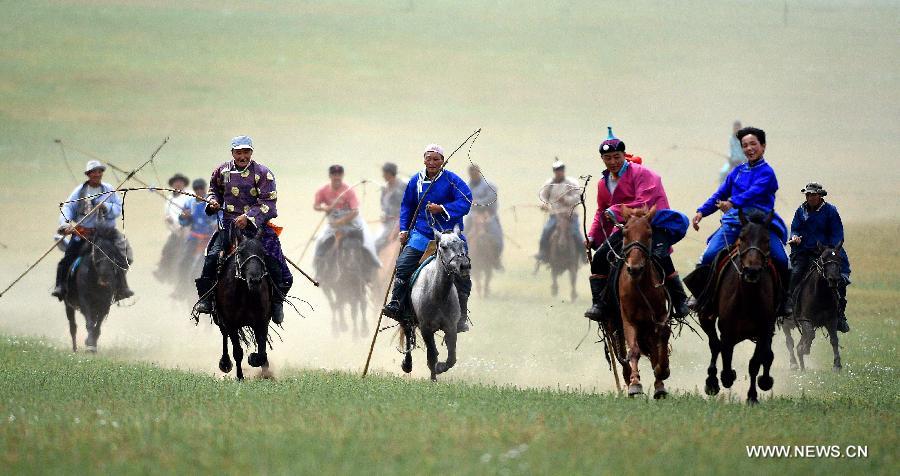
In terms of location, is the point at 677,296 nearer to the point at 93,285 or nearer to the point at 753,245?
the point at 753,245

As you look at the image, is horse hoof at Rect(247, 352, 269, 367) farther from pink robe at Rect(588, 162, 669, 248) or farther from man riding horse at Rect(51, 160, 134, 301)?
man riding horse at Rect(51, 160, 134, 301)

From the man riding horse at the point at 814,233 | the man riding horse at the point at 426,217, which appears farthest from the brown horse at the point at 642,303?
the man riding horse at the point at 814,233

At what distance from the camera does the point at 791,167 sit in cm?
5122

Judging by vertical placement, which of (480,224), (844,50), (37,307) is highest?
(844,50)

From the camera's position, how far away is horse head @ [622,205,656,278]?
13172 mm

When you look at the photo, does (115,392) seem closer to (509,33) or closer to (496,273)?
(496,273)

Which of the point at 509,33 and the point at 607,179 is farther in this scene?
the point at 509,33

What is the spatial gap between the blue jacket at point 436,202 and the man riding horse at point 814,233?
474 centimetres

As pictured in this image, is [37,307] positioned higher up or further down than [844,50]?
further down

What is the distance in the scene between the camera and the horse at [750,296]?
1347 centimetres

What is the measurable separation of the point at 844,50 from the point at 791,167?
18.8 feet

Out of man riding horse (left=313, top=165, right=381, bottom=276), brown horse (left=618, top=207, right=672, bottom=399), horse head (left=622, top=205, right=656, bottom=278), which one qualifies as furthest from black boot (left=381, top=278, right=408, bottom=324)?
man riding horse (left=313, top=165, right=381, bottom=276)

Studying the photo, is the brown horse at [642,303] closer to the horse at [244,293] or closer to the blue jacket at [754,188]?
the blue jacket at [754,188]

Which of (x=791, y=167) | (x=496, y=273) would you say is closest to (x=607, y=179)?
(x=496, y=273)
